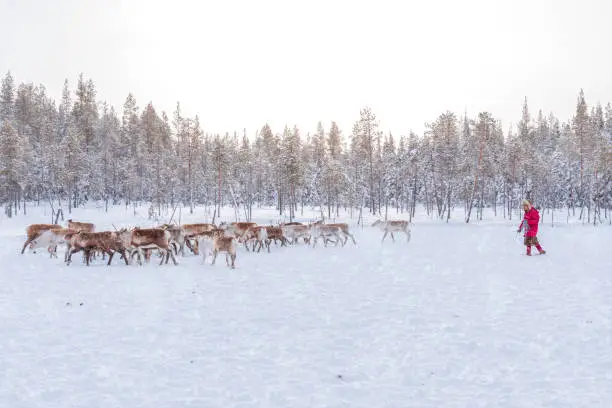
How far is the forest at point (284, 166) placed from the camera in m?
51.2

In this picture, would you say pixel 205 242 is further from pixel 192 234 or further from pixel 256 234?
pixel 256 234

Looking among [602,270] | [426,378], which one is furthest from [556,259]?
[426,378]

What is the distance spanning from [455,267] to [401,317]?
768 centimetres

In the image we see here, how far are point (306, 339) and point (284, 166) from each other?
150 feet

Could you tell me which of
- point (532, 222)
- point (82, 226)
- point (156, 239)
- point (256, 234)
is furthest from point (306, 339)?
point (82, 226)

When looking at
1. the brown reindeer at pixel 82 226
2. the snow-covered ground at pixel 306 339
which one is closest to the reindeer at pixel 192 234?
the snow-covered ground at pixel 306 339

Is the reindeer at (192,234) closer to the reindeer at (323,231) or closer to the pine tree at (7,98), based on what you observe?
the reindeer at (323,231)

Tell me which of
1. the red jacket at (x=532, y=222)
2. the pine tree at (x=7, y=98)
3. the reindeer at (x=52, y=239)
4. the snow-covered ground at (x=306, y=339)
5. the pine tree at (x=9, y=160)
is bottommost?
the snow-covered ground at (x=306, y=339)

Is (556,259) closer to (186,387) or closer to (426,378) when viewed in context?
(426,378)

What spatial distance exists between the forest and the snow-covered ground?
107 feet

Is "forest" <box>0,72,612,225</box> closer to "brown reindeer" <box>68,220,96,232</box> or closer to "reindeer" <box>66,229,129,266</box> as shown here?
"brown reindeer" <box>68,220,96,232</box>

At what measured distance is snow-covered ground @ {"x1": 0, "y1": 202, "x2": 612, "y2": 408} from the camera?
17.0 feet

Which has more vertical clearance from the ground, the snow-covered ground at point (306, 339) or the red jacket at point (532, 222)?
the red jacket at point (532, 222)

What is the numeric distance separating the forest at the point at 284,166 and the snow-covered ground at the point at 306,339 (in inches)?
1281
